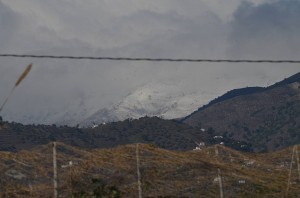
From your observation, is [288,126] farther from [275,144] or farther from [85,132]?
[85,132]

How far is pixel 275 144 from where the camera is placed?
163875mm

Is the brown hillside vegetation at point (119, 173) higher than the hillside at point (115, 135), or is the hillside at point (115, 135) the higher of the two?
the hillside at point (115, 135)

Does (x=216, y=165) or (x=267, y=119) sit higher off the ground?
(x=267, y=119)

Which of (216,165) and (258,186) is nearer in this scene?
(216,165)

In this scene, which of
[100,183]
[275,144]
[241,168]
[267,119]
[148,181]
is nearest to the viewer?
[100,183]

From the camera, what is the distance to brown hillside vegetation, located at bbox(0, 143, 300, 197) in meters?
19.8

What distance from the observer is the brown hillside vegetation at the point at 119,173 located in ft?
64.8

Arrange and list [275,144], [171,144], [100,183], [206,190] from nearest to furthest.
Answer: [100,183] → [206,190] → [171,144] → [275,144]

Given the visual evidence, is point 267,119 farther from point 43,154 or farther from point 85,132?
point 43,154

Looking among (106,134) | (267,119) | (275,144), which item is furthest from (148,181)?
(267,119)

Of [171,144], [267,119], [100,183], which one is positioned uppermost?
[267,119]

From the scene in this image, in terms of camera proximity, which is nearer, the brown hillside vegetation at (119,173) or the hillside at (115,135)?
the brown hillside vegetation at (119,173)

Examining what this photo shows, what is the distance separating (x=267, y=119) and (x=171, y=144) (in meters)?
70.8

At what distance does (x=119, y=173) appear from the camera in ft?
68.9
